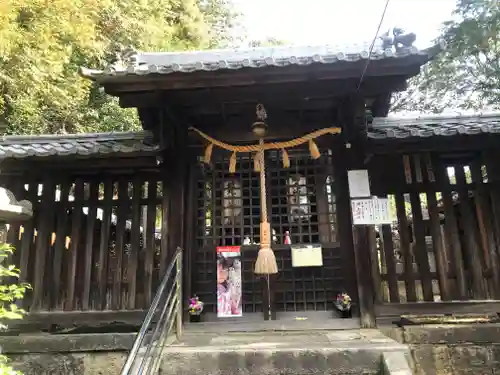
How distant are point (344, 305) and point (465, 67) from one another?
18.5 metres

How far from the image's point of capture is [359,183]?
6.84 meters

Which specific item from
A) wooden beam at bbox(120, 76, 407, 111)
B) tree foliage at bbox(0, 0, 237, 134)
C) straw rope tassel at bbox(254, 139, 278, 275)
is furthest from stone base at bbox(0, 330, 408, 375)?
tree foliage at bbox(0, 0, 237, 134)

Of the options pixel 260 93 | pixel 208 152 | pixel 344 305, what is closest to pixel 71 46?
pixel 208 152

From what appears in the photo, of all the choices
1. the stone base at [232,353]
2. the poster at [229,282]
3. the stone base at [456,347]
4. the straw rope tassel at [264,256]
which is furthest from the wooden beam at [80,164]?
the stone base at [456,347]

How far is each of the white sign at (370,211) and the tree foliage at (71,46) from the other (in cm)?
537

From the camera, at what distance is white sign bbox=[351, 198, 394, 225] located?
6.63 m

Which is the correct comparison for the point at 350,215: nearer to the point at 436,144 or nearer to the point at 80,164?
the point at 436,144

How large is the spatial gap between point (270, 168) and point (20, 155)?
411 centimetres

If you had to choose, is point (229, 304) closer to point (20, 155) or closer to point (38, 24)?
point (20, 155)

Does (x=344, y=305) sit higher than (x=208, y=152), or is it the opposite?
(x=208, y=152)

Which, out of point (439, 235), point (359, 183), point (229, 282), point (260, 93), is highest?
point (260, 93)

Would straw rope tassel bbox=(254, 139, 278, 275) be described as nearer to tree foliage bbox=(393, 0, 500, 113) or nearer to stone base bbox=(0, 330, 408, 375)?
stone base bbox=(0, 330, 408, 375)

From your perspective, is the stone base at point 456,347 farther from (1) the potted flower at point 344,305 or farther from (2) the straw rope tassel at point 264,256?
(2) the straw rope tassel at point 264,256

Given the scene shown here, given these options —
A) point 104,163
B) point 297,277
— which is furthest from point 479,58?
point 104,163
